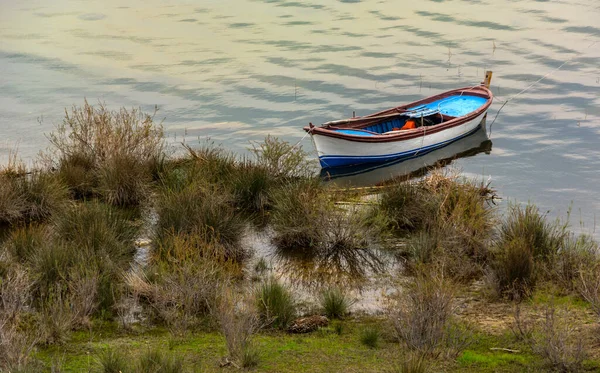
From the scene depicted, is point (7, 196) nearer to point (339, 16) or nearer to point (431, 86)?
point (431, 86)

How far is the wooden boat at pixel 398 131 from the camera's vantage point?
22.0 m

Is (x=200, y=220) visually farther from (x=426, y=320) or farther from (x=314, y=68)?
(x=314, y=68)

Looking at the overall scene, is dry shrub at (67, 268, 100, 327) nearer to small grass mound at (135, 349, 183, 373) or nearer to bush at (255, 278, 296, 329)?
bush at (255, 278, 296, 329)

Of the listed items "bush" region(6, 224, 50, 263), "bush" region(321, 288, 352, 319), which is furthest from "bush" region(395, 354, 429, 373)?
"bush" region(6, 224, 50, 263)

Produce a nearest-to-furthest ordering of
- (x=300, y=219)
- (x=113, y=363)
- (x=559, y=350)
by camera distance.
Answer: (x=113, y=363), (x=559, y=350), (x=300, y=219)

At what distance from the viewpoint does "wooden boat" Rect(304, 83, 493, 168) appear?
22.0 meters

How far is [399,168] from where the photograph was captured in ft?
74.7

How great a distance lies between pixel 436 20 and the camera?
42.8 m

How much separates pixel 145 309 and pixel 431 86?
2118 centimetres

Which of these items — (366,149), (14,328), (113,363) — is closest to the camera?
(113,363)

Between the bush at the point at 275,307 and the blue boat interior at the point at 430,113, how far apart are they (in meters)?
11.4

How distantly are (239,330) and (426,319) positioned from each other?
6.38ft

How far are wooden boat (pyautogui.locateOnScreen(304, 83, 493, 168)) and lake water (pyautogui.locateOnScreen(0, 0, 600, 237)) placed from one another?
1.16 m

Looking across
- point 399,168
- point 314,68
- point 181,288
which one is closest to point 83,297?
point 181,288
